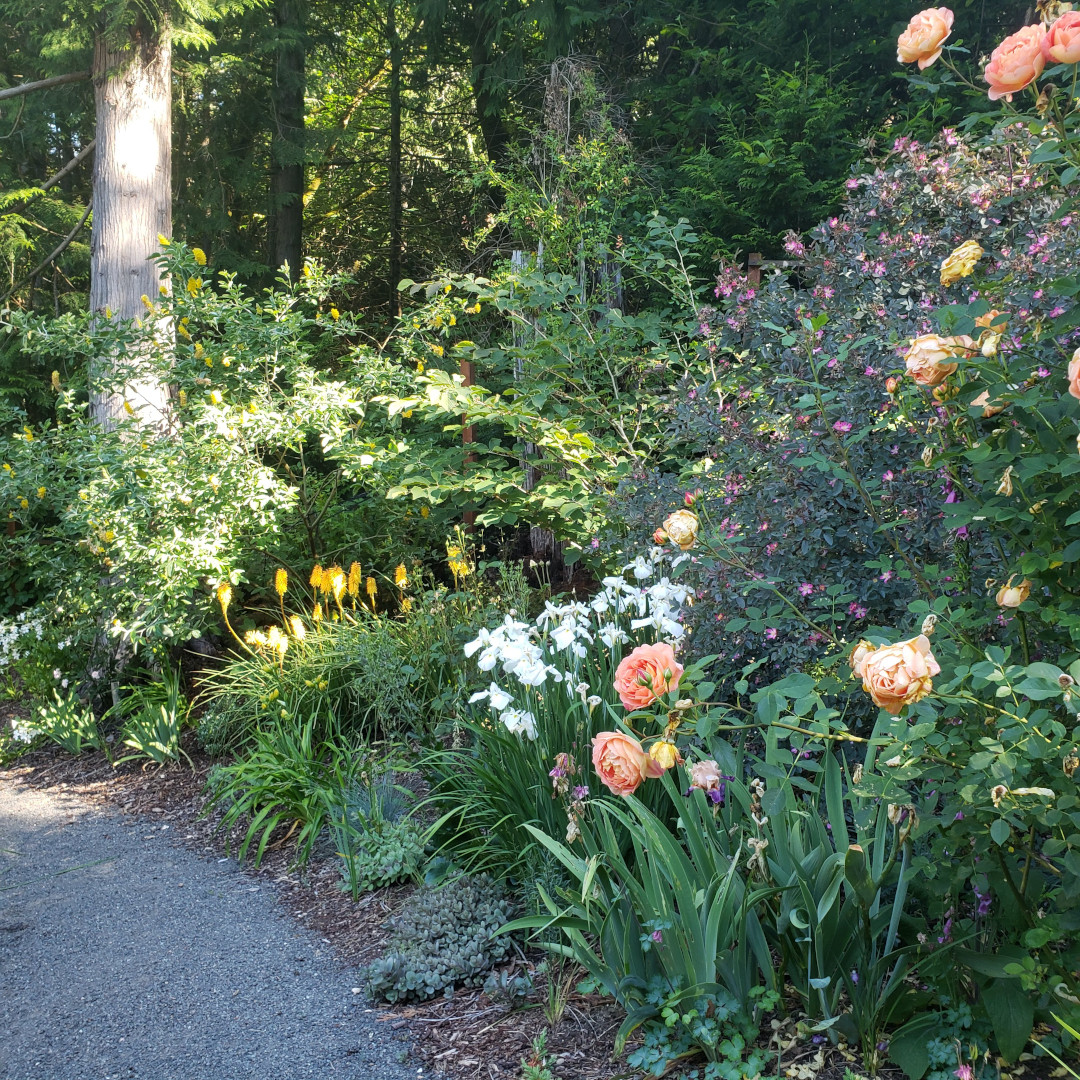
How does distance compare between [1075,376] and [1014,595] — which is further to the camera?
[1014,595]

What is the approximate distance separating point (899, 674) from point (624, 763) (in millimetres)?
621

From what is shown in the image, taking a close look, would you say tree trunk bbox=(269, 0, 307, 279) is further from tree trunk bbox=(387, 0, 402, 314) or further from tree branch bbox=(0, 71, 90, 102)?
tree branch bbox=(0, 71, 90, 102)

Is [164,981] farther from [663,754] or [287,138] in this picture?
[287,138]

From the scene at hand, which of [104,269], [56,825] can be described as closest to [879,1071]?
[56,825]

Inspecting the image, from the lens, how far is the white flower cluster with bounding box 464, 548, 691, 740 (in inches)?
99.8

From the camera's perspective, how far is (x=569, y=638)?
2580mm

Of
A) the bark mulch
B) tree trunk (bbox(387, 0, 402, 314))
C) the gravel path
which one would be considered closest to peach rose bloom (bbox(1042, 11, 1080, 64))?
the bark mulch

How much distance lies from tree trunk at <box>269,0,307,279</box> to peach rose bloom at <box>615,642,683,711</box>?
311 inches

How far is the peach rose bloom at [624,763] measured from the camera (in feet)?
5.83

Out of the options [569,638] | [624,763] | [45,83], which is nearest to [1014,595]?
[624,763]

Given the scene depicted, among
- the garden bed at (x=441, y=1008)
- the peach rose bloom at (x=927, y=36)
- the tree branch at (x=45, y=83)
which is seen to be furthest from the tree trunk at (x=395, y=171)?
the peach rose bloom at (x=927, y=36)

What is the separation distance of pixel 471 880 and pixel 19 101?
341 inches

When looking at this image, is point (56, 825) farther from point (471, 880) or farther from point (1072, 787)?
point (1072, 787)

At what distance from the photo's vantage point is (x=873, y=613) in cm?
252
